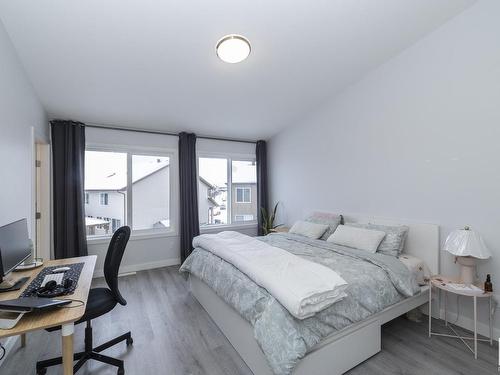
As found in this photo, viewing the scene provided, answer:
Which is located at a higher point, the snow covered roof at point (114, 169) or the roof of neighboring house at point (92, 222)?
the snow covered roof at point (114, 169)

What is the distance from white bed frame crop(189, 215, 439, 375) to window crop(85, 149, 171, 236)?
212 centimetres

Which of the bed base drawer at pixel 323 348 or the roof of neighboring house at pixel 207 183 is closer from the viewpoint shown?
the bed base drawer at pixel 323 348

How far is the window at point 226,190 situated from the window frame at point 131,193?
519 mm

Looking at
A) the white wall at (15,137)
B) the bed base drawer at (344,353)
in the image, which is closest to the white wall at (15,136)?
the white wall at (15,137)

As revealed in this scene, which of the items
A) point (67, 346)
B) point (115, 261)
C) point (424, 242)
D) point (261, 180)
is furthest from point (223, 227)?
point (67, 346)

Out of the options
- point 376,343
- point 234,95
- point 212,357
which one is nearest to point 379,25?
point 234,95

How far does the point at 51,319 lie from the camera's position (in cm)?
118

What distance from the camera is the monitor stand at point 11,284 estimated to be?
58.0 inches

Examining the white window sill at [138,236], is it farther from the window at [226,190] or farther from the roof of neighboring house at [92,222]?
the window at [226,190]

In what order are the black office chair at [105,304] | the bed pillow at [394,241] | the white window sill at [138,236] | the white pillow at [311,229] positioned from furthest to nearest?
the white window sill at [138,236]
the white pillow at [311,229]
the bed pillow at [394,241]
the black office chair at [105,304]

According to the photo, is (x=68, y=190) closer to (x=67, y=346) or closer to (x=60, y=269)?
(x=60, y=269)

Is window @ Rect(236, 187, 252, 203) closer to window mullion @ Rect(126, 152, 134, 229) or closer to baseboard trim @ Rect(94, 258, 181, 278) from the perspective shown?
baseboard trim @ Rect(94, 258, 181, 278)

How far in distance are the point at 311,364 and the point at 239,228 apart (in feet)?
11.7

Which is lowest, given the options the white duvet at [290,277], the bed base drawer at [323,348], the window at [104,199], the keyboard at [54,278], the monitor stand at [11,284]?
the bed base drawer at [323,348]
